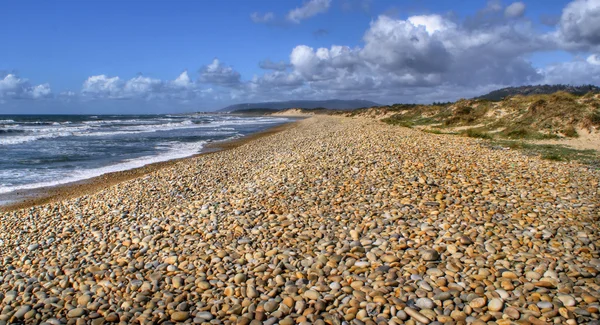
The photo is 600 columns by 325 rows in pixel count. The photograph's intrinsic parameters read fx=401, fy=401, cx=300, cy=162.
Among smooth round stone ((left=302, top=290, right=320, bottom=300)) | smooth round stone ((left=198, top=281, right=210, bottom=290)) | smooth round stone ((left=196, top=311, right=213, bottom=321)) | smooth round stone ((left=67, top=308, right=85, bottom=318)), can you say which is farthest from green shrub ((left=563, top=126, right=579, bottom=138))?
smooth round stone ((left=67, top=308, right=85, bottom=318))

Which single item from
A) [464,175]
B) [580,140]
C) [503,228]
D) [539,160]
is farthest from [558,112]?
[503,228]

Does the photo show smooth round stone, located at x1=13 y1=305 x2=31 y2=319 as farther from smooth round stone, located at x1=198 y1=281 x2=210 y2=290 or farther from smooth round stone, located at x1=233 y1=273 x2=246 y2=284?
smooth round stone, located at x1=233 y1=273 x2=246 y2=284

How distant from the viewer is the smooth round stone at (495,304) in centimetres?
425

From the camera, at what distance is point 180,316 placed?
4.58 m

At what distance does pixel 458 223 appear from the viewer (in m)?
6.62

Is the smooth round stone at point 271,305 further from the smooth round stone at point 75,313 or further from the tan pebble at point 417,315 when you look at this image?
the smooth round stone at point 75,313

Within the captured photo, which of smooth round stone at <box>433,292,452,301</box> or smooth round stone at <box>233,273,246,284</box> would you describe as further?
smooth round stone at <box>233,273,246,284</box>

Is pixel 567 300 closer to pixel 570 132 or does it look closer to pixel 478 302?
pixel 478 302

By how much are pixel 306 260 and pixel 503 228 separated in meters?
3.20

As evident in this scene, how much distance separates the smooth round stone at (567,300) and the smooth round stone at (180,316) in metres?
4.11

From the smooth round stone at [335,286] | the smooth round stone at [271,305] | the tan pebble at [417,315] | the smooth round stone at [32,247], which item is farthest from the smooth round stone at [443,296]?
the smooth round stone at [32,247]

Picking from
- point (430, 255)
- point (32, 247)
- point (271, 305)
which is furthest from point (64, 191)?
point (430, 255)

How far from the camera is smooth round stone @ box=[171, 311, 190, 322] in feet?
14.9

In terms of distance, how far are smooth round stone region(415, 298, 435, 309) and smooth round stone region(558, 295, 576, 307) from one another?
1347 millimetres
